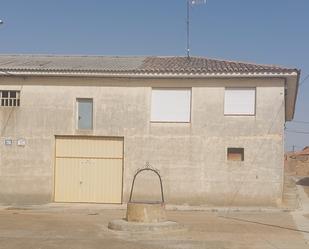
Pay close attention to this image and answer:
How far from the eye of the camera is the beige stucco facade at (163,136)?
22.6 meters

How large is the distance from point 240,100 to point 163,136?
10.6 ft

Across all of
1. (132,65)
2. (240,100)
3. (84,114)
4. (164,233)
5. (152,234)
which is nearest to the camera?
(152,234)

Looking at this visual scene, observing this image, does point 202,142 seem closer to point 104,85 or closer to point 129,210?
point 104,85

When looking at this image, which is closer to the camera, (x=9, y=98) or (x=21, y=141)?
(x=21, y=141)

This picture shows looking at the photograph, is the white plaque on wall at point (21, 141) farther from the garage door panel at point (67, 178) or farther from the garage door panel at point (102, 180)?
the garage door panel at point (102, 180)

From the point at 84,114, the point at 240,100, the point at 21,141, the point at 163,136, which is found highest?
the point at 240,100

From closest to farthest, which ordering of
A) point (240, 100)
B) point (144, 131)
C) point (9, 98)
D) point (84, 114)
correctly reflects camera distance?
point (240, 100) < point (144, 131) < point (84, 114) < point (9, 98)

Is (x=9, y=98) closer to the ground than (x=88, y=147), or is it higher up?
higher up

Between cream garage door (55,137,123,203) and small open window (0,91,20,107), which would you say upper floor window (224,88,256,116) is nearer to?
cream garage door (55,137,123,203)

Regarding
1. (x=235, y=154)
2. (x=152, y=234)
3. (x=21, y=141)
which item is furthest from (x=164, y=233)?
(x=21, y=141)

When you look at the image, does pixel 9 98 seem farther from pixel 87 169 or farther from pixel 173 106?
pixel 173 106

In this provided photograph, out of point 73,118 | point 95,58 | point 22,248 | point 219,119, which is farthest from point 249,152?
point 22,248

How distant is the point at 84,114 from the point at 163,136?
3.26 meters

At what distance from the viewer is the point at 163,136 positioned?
23.1 m
